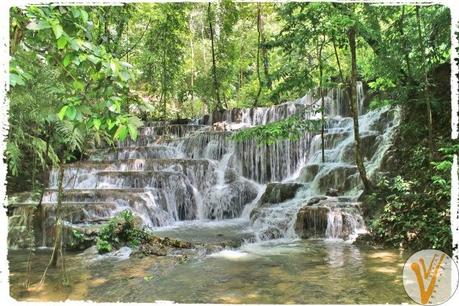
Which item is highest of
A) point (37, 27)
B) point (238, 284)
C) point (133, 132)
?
point (37, 27)

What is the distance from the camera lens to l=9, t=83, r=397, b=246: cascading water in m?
8.02

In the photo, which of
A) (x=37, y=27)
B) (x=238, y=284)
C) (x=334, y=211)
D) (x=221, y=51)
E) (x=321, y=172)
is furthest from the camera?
(x=221, y=51)

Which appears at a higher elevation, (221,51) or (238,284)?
(221,51)

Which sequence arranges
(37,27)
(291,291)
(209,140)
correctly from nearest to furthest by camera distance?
(37,27)
(291,291)
(209,140)

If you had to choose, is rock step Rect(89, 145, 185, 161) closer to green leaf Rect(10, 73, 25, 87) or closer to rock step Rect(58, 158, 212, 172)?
rock step Rect(58, 158, 212, 172)

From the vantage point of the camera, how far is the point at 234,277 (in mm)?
5062

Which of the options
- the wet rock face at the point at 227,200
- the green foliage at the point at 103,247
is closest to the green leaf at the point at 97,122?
A: the green foliage at the point at 103,247

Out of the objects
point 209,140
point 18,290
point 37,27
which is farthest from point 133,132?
point 209,140

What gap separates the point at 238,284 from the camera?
4.76 metres

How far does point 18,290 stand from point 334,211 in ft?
18.0

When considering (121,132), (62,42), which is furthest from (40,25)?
(121,132)

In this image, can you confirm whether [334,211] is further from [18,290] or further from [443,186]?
[18,290]

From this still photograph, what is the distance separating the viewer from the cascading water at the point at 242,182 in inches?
316

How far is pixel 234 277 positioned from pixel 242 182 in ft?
22.0
